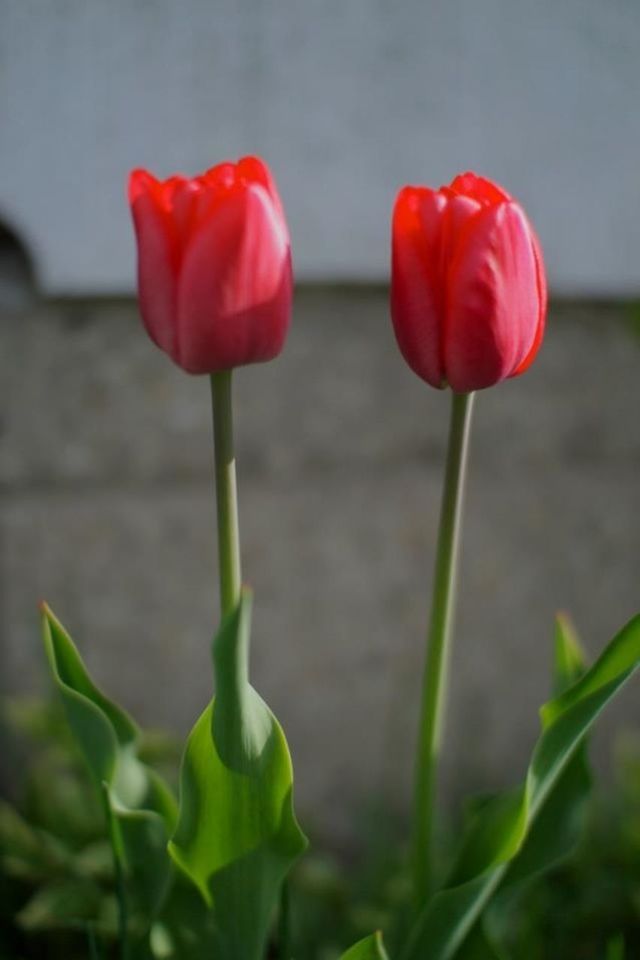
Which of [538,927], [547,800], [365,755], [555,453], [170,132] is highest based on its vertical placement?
[170,132]

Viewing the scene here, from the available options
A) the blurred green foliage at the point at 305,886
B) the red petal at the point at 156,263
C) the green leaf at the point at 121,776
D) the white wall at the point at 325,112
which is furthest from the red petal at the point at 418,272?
the white wall at the point at 325,112

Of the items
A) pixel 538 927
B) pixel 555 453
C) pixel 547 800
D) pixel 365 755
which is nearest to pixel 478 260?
pixel 547 800

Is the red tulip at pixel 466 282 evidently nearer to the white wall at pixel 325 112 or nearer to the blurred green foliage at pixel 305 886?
the blurred green foliage at pixel 305 886

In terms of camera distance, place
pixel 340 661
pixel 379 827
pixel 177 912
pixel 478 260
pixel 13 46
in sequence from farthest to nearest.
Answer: pixel 340 661
pixel 379 827
pixel 13 46
pixel 177 912
pixel 478 260

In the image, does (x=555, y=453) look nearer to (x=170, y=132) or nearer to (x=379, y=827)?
(x=379, y=827)

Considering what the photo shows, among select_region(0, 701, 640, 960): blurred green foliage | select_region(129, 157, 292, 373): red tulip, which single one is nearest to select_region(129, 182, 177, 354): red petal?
select_region(129, 157, 292, 373): red tulip

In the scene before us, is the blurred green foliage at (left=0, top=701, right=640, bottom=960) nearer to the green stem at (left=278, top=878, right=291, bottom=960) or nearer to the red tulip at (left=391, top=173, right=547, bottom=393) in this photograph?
the green stem at (left=278, top=878, right=291, bottom=960)

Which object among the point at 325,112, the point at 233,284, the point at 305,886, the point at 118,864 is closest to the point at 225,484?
the point at 233,284
